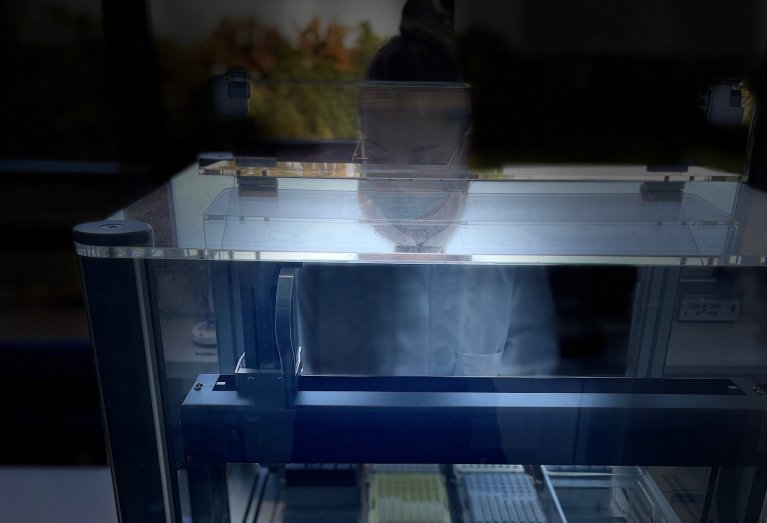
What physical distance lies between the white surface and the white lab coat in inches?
15.8

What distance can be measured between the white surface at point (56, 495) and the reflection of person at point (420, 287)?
408 mm

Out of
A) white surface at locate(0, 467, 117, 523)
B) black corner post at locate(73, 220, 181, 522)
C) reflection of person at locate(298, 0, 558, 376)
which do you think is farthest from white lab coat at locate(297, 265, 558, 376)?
white surface at locate(0, 467, 117, 523)

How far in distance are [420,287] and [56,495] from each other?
663mm

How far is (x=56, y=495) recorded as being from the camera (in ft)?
2.77

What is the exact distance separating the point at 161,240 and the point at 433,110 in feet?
1.28

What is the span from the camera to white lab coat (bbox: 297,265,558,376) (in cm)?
68

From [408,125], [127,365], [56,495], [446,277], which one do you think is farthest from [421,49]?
[56,495]

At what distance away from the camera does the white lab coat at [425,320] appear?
0.68 m

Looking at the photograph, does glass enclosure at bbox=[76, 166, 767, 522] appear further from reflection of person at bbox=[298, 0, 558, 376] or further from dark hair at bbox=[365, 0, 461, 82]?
dark hair at bbox=[365, 0, 461, 82]

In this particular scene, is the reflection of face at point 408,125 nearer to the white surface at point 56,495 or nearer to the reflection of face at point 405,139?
the reflection of face at point 405,139

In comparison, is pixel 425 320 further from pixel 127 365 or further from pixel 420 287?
pixel 127 365

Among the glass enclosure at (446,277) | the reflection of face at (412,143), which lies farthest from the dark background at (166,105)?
the reflection of face at (412,143)

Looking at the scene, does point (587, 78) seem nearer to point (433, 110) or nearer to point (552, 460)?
point (433, 110)

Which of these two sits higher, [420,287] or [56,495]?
[420,287]
